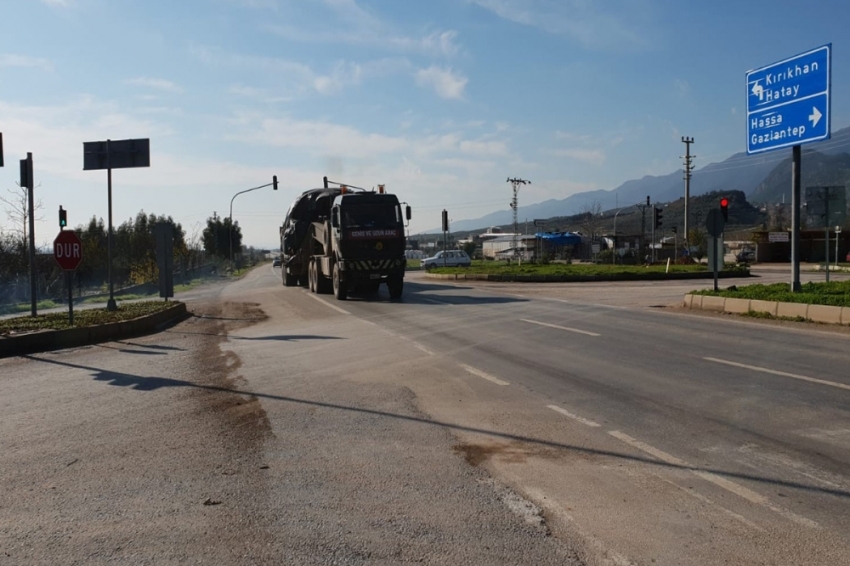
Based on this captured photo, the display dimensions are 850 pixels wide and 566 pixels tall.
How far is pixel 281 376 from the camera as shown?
A: 977 centimetres

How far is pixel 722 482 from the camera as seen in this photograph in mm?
4992

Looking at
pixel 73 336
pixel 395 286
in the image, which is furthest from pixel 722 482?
pixel 395 286

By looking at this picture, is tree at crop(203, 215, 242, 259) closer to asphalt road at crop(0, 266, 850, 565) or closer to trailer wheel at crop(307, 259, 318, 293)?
trailer wheel at crop(307, 259, 318, 293)

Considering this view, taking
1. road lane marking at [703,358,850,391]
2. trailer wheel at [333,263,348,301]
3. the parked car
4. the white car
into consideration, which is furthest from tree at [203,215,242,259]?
road lane marking at [703,358,850,391]

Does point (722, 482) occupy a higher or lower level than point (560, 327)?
lower

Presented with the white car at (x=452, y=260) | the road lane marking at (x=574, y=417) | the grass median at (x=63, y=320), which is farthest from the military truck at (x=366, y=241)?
the white car at (x=452, y=260)

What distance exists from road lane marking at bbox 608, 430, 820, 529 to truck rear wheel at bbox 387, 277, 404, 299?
18.6 meters

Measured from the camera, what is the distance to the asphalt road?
4.12 metres

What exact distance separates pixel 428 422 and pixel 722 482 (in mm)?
2766

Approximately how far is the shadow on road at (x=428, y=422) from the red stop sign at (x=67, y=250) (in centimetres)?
359

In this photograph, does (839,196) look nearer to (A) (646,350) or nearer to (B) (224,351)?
(A) (646,350)

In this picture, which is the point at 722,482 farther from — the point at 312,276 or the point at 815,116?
the point at 312,276

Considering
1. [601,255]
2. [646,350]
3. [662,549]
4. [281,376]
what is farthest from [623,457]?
[601,255]

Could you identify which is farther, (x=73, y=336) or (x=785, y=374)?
(x=73, y=336)
